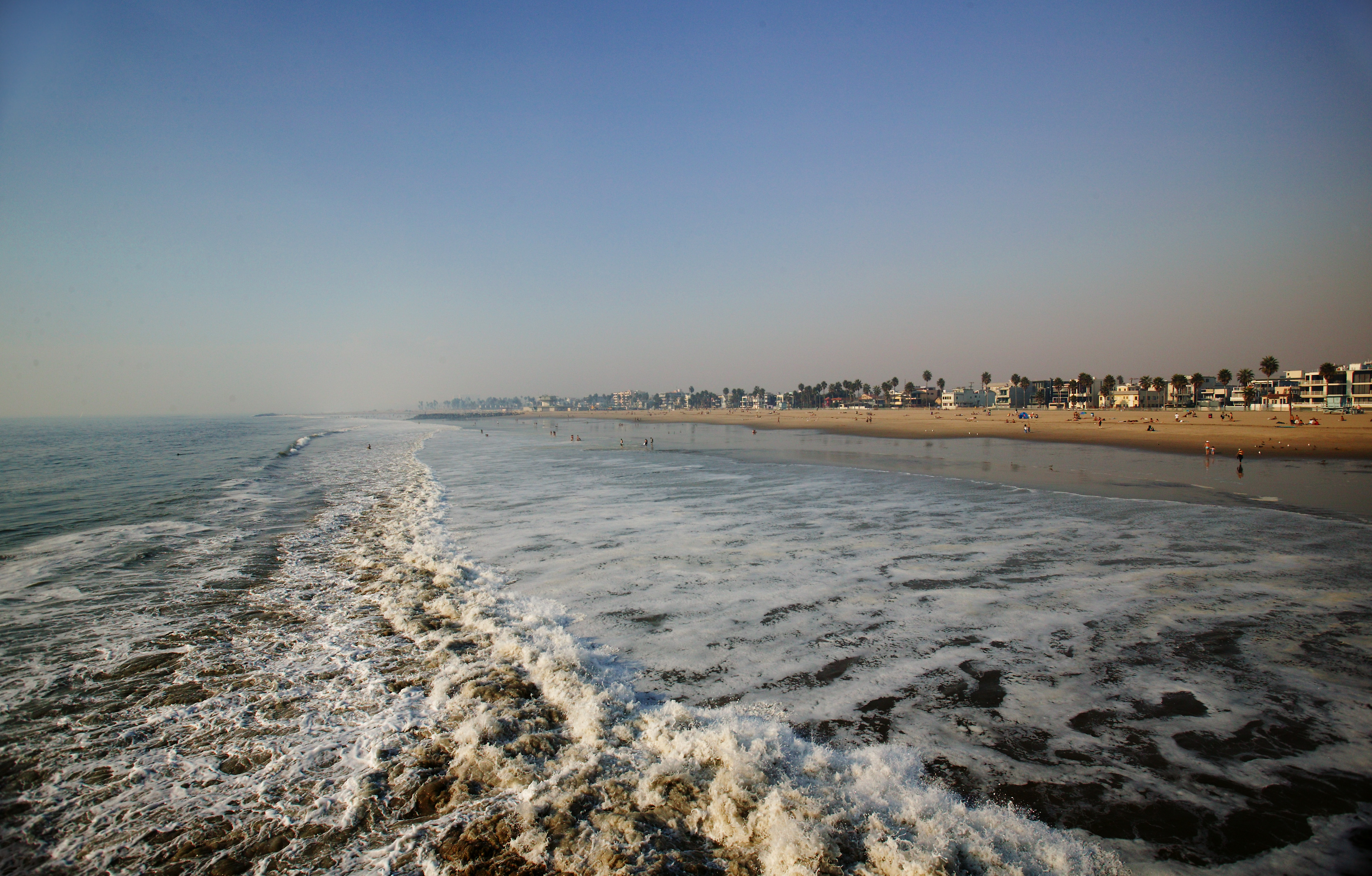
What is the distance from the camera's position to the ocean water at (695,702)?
418 cm

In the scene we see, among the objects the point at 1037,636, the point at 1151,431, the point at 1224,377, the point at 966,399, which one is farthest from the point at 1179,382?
the point at 1037,636

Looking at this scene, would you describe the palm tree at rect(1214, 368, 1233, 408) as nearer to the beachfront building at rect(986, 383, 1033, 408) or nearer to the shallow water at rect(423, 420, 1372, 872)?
the beachfront building at rect(986, 383, 1033, 408)

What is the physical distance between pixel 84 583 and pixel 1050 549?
20471 millimetres

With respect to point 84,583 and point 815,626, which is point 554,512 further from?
point 815,626

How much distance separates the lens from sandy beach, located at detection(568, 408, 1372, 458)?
38531 millimetres

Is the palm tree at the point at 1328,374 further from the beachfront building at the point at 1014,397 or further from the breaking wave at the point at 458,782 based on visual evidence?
the breaking wave at the point at 458,782

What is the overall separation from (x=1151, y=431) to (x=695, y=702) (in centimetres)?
6577

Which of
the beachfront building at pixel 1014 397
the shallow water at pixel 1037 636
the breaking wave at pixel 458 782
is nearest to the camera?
the breaking wave at pixel 458 782

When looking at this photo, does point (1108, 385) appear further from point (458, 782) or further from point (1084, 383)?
point (458, 782)

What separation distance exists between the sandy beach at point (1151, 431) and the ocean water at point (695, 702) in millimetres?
33472

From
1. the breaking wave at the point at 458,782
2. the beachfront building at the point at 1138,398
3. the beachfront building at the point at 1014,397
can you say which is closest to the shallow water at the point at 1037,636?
the breaking wave at the point at 458,782

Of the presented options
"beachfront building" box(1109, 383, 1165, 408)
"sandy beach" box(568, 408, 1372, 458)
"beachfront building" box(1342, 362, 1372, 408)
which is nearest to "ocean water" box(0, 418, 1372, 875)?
"sandy beach" box(568, 408, 1372, 458)

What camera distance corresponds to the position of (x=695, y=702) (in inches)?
245

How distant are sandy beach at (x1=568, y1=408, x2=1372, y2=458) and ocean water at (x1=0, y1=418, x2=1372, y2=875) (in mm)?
33472
